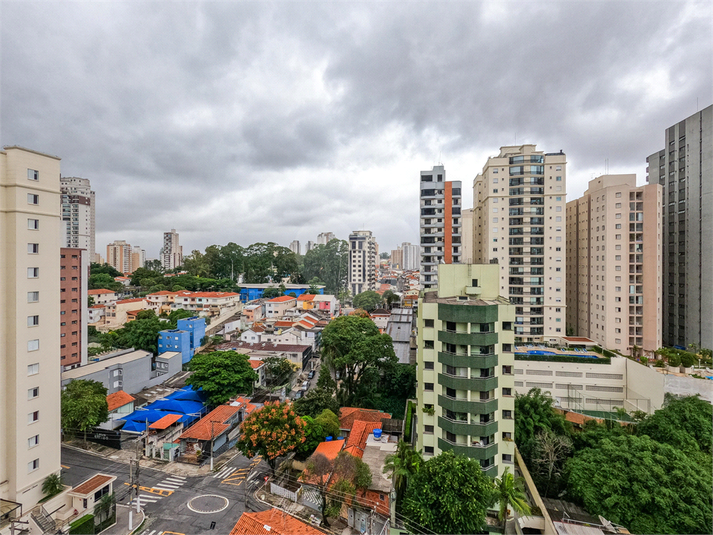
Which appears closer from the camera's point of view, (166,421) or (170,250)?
(166,421)

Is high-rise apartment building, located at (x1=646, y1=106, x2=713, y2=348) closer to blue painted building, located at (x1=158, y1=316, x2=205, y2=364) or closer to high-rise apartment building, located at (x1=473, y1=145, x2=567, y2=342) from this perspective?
high-rise apartment building, located at (x1=473, y1=145, x2=567, y2=342)

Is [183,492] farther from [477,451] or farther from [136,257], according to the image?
[136,257]

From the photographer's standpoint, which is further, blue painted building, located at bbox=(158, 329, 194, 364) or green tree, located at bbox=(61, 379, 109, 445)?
blue painted building, located at bbox=(158, 329, 194, 364)

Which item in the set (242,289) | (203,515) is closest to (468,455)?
(203,515)

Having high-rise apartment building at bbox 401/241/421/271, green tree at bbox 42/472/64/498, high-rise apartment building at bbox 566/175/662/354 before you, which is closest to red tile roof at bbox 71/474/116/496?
green tree at bbox 42/472/64/498

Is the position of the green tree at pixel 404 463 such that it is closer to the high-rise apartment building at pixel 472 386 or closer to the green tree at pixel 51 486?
the high-rise apartment building at pixel 472 386

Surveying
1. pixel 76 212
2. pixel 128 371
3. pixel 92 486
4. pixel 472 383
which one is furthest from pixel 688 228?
pixel 76 212

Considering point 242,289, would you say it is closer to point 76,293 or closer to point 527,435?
point 76,293
